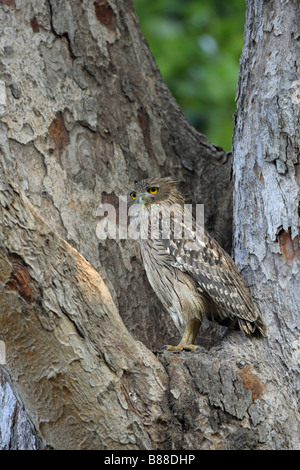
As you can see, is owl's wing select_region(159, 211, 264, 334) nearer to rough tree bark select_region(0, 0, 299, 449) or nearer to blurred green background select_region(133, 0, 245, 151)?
rough tree bark select_region(0, 0, 299, 449)

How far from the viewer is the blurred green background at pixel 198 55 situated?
658 cm

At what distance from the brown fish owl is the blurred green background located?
2.20 meters

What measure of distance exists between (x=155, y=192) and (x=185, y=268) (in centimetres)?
59

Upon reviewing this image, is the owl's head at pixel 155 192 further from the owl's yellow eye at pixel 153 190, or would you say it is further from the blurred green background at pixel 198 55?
the blurred green background at pixel 198 55

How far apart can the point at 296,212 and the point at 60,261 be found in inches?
58.1

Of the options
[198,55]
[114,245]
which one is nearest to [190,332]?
[114,245]

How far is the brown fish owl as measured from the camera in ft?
13.0

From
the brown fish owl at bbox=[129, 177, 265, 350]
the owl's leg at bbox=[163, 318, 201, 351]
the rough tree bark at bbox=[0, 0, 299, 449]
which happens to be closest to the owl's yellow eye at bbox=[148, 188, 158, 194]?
the brown fish owl at bbox=[129, 177, 265, 350]

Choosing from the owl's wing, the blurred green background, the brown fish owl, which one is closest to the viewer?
the owl's wing

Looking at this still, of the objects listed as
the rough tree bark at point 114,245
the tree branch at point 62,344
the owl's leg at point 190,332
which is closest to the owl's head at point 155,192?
the rough tree bark at point 114,245

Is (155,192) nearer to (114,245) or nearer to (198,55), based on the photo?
(114,245)

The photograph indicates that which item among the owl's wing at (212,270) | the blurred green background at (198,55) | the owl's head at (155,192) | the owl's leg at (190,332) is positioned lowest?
the owl's leg at (190,332)

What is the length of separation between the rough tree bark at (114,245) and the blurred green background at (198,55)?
6.63 feet

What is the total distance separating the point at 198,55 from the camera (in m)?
7.15
